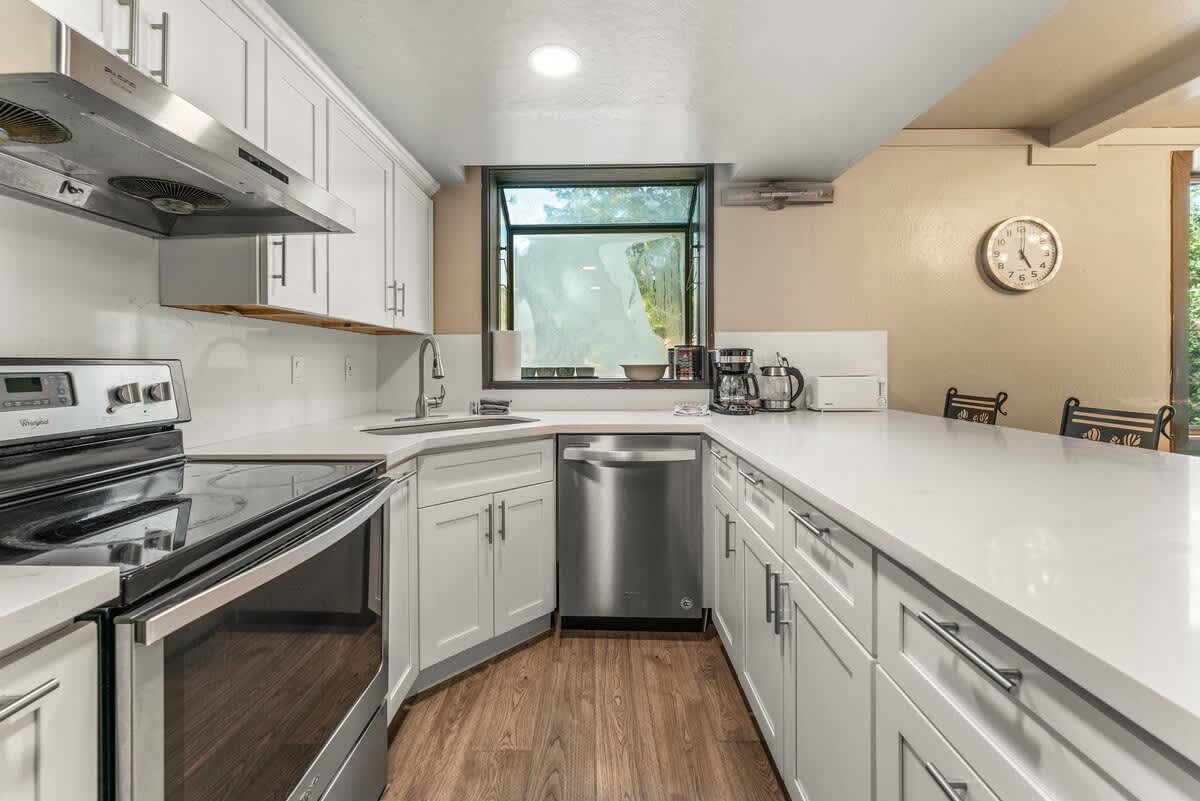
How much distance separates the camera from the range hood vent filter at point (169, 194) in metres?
1.19

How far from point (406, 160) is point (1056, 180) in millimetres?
3432

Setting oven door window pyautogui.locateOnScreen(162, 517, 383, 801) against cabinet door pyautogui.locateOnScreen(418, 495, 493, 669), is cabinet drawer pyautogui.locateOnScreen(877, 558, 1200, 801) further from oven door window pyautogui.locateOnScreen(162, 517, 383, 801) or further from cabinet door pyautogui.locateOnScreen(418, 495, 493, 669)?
cabinet door pyautogui.locateOnScreen(418, 495, 493, 669)

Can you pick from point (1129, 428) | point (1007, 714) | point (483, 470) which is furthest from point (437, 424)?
point (1129, 428)

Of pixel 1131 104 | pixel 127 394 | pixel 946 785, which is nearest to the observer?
pixel 946 785

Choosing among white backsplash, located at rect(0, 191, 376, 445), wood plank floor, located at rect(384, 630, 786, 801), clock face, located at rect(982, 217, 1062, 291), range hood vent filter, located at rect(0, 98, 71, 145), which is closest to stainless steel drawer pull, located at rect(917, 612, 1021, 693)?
wood plank floor, located at rect(384, 630, 786, 801)

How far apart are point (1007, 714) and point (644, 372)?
2.52 m

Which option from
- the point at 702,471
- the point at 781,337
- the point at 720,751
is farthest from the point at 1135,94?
the point at 720,751

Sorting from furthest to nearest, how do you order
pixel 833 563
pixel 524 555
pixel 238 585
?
pixel 524 555 → pixel 833 563 → pixel 238 585

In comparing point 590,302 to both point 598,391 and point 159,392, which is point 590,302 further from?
point 159,392

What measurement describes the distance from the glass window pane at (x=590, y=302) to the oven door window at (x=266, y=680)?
2.02m

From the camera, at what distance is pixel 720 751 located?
1.62 meters

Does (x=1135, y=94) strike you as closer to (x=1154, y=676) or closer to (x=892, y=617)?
(x=892, y=617)

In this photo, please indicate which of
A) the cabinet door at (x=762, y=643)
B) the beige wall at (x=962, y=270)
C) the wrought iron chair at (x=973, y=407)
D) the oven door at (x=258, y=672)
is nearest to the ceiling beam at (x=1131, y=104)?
the beige wall at (x=962, y=270)

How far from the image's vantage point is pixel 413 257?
8.77 feet
